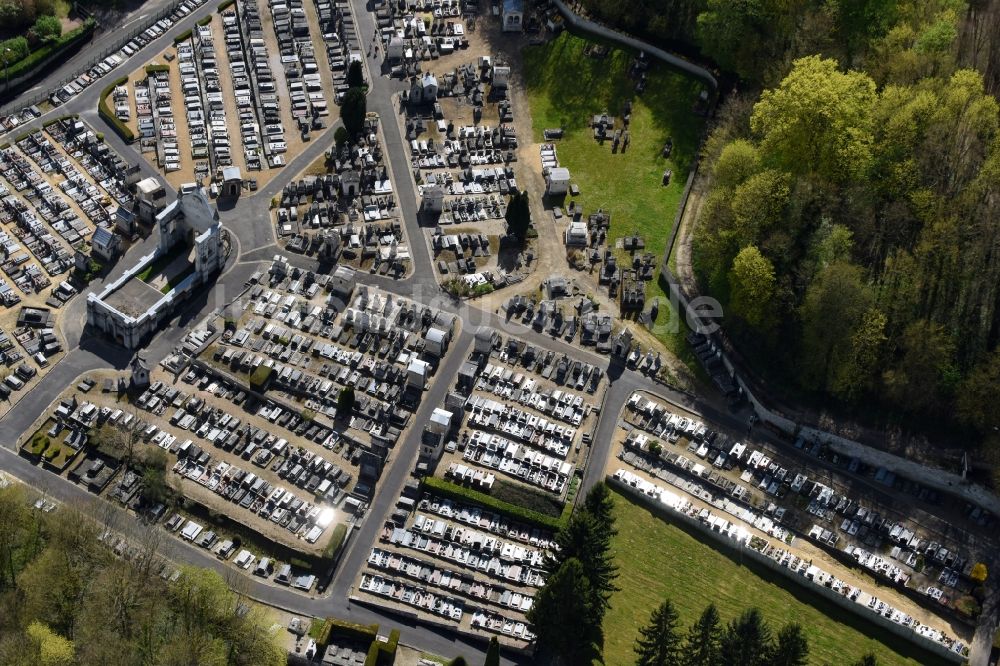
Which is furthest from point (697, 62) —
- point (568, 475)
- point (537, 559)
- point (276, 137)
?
point (537, 559)

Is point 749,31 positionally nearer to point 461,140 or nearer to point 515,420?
point 461,140

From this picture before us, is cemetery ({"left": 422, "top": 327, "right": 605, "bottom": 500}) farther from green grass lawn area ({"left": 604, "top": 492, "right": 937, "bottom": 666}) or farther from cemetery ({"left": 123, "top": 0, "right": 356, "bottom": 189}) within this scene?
cemetery ({"left": 123, "top": 0, "right": 356, "bottom": 189})

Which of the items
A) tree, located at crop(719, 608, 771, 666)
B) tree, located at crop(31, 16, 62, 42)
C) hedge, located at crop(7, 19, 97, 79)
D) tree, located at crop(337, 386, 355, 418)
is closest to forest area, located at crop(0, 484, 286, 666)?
tree, located at crop(337, 386, 355, 418)

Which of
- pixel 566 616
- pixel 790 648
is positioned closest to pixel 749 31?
pixel 566 616

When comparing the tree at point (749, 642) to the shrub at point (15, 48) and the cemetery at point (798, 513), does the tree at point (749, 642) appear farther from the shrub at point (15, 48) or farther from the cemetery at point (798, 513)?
the shrub at point (15, 48)

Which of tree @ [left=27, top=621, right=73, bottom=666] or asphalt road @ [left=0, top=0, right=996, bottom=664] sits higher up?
asphalt road @ [left=0, top=0, right=996, bottom=664]

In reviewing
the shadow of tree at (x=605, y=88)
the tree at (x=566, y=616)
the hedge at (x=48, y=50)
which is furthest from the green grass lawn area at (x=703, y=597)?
the hedge at (x=48, y=50)

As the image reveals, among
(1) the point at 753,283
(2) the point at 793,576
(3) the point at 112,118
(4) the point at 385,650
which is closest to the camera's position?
(4) the point at 385,650
